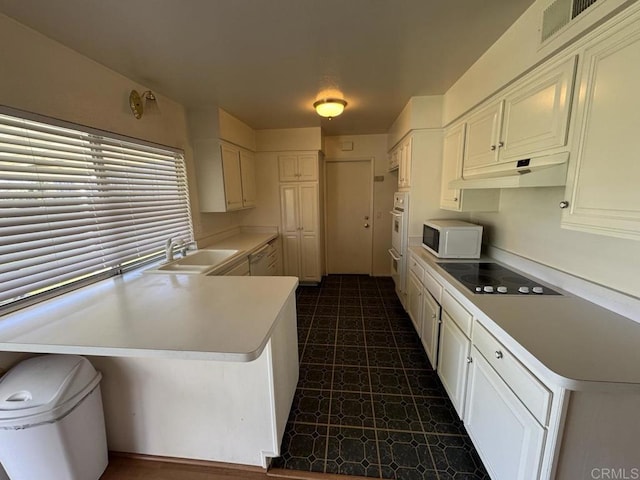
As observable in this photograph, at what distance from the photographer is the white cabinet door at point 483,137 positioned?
1.81 m

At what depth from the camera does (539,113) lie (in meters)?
1.40

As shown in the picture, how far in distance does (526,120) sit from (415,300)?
1.75 m

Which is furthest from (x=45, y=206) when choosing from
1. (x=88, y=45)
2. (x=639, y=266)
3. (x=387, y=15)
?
(x=639, y=266)

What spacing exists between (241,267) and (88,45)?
198 centimetres

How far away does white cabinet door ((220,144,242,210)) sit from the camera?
3.05 meters

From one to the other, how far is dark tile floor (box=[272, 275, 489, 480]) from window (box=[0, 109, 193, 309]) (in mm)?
1712

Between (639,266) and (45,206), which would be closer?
(639,266)

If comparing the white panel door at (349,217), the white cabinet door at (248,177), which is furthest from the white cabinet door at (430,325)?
the white cabinet door at (248,177)

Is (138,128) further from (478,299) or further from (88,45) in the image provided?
(478,299)

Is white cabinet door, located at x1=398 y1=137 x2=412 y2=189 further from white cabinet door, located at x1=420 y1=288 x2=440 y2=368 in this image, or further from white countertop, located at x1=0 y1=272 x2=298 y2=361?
white countertop, located at x1=0 y1=272 x2=298 y2=361

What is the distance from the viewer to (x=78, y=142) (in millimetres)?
1730

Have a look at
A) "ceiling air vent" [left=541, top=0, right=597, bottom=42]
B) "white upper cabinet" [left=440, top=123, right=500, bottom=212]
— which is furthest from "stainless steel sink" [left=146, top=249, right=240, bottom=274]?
"ceiling air vent" [left=541, top=0, right=597, bottom=42]

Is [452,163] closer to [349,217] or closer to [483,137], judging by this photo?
[483,137]

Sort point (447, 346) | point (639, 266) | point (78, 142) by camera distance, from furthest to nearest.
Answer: point (447, 346), point (78, 142), point (639, 266)
